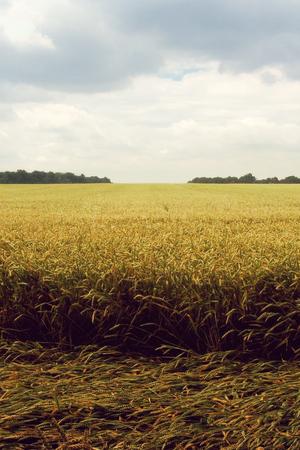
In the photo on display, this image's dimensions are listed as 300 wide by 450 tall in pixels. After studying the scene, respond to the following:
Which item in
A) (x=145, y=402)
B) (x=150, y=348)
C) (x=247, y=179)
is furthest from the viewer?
(x=247, y=179)

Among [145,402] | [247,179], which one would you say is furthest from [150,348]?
[247,179]

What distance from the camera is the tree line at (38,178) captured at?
87875mm

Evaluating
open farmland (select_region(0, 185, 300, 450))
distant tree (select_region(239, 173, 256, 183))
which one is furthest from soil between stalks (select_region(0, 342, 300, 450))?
distant tree (select_region(239, 173, 256, 183))

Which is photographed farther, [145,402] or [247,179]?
[247,179]

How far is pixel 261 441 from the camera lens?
6.72ft

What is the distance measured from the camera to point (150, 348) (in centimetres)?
296

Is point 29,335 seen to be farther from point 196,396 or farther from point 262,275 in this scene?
point 262,275

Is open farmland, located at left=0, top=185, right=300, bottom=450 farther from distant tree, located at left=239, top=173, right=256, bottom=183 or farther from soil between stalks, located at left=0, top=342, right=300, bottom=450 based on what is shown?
distant tree, located at left=239, top=173, right=256, bottom=183

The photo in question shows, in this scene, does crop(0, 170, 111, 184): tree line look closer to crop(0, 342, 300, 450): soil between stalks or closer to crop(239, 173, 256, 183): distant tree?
crop(239, 173, 256, 183): distant tree

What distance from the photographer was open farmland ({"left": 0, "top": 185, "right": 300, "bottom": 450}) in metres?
2.19

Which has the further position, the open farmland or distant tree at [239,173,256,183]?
distant tree at [239,173,256,183]

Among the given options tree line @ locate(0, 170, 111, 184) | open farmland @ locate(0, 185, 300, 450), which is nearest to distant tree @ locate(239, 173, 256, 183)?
tree line @ locate(0, 170, 111, 184)

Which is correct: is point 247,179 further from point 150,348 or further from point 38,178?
point 150,348

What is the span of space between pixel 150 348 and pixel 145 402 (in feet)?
1.90
